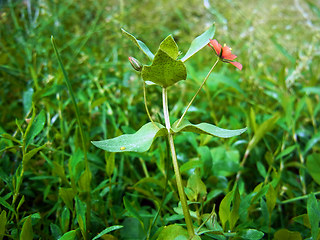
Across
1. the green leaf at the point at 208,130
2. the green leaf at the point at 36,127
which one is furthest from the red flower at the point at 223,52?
the green leaf at the point at 36,127

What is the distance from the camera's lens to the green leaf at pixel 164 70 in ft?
1.27

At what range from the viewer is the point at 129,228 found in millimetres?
548

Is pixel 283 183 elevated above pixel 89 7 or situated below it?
below

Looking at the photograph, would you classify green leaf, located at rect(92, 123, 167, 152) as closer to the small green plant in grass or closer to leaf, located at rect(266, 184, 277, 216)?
the small green plant in grass

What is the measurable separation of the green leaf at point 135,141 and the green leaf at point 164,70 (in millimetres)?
75

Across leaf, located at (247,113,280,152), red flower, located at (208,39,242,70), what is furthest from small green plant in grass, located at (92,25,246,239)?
leaf, located at (247,113,280,152)

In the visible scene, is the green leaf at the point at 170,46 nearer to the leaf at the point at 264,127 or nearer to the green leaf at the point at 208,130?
the green leaf at the point at 208,130

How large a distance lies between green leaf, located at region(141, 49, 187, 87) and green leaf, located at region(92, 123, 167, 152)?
0.08 m

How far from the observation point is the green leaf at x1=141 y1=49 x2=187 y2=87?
0.39m

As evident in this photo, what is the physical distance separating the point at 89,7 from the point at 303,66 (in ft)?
4.40

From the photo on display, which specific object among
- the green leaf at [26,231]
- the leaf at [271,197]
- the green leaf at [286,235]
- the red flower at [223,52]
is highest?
the red flower at [223,52]

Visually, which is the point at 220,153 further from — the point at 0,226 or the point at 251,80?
the point at 0,226

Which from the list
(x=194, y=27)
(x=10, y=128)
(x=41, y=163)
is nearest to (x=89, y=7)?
(x=194, y=27)

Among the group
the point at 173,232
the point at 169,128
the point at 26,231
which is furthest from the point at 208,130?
the point at 26,231
